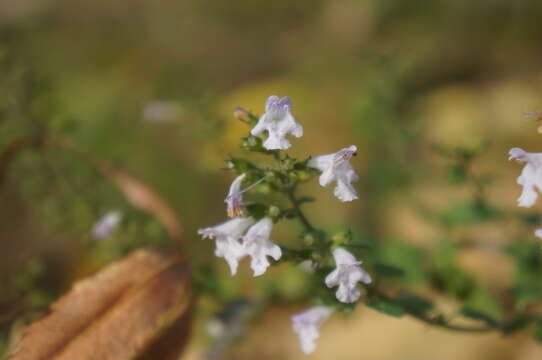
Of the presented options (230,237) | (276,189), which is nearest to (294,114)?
(276,189)

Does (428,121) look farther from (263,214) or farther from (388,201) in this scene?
(263,214)

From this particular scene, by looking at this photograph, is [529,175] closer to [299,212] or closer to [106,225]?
[299,212]

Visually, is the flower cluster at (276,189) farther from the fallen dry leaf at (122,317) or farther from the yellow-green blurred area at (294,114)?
the fallen dry leaf at (122,317)

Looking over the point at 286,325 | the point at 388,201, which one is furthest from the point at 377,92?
the point at 286,325

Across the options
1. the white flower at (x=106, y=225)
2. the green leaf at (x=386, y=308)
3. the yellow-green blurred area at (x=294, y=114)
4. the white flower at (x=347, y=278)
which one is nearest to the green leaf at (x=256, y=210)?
the yellow-green blurred area at (x=294, y=114)

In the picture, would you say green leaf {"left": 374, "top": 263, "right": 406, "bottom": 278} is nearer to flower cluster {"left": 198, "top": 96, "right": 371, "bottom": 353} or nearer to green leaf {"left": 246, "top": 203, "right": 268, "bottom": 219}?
flower cluster {"left": 198, "top": 96, "right": 371, "bottom": 353}

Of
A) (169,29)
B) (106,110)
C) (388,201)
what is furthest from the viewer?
(169,29)
